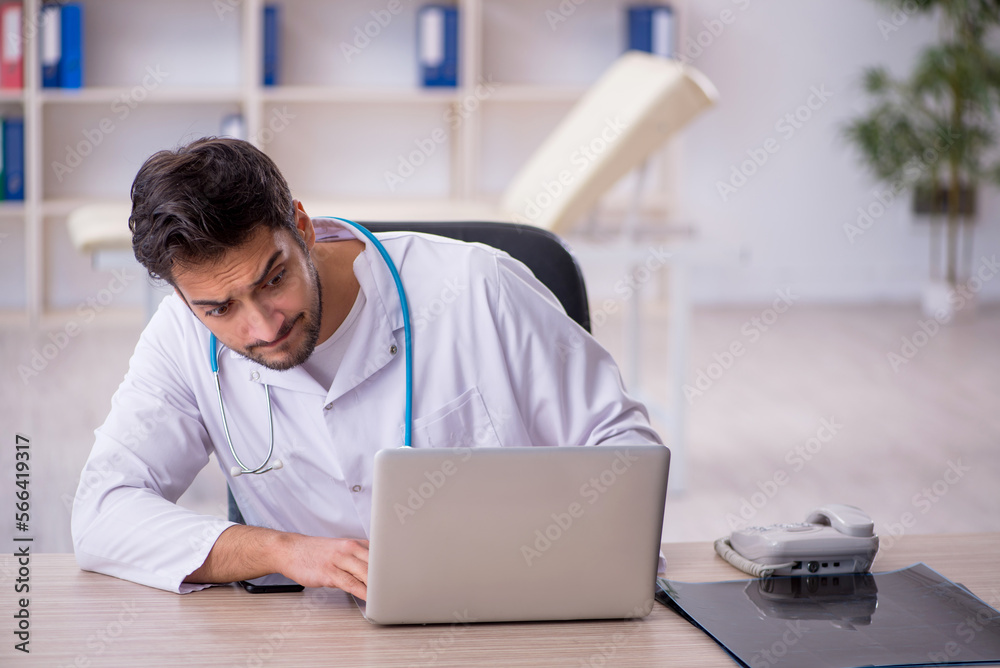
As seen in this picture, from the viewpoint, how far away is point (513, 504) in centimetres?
86

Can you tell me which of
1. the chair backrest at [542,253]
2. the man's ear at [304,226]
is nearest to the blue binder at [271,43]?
the chair backrest at [542,253]

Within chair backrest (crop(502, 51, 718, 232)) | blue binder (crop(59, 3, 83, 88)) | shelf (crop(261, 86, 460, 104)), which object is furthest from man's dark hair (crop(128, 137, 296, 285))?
blue binder (crop(59, 3, 83, 88))

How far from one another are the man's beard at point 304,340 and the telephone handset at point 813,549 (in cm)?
51

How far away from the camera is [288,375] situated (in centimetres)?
122

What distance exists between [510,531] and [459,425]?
1.39 ft

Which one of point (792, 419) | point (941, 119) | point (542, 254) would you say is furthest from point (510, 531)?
point (941, 119)

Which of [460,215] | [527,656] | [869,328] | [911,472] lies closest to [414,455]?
[527,656]

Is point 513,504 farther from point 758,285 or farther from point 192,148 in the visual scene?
point 758,285

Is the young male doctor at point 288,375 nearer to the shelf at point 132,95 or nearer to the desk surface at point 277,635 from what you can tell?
the desk surface at point 277,635

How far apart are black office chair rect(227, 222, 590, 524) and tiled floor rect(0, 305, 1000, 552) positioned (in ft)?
4.09

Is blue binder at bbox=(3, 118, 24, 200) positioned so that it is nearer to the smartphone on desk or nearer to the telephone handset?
the smartphone on desk

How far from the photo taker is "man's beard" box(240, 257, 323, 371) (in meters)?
1.16

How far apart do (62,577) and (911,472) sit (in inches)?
98.1

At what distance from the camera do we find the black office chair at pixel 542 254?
4.66 ft
